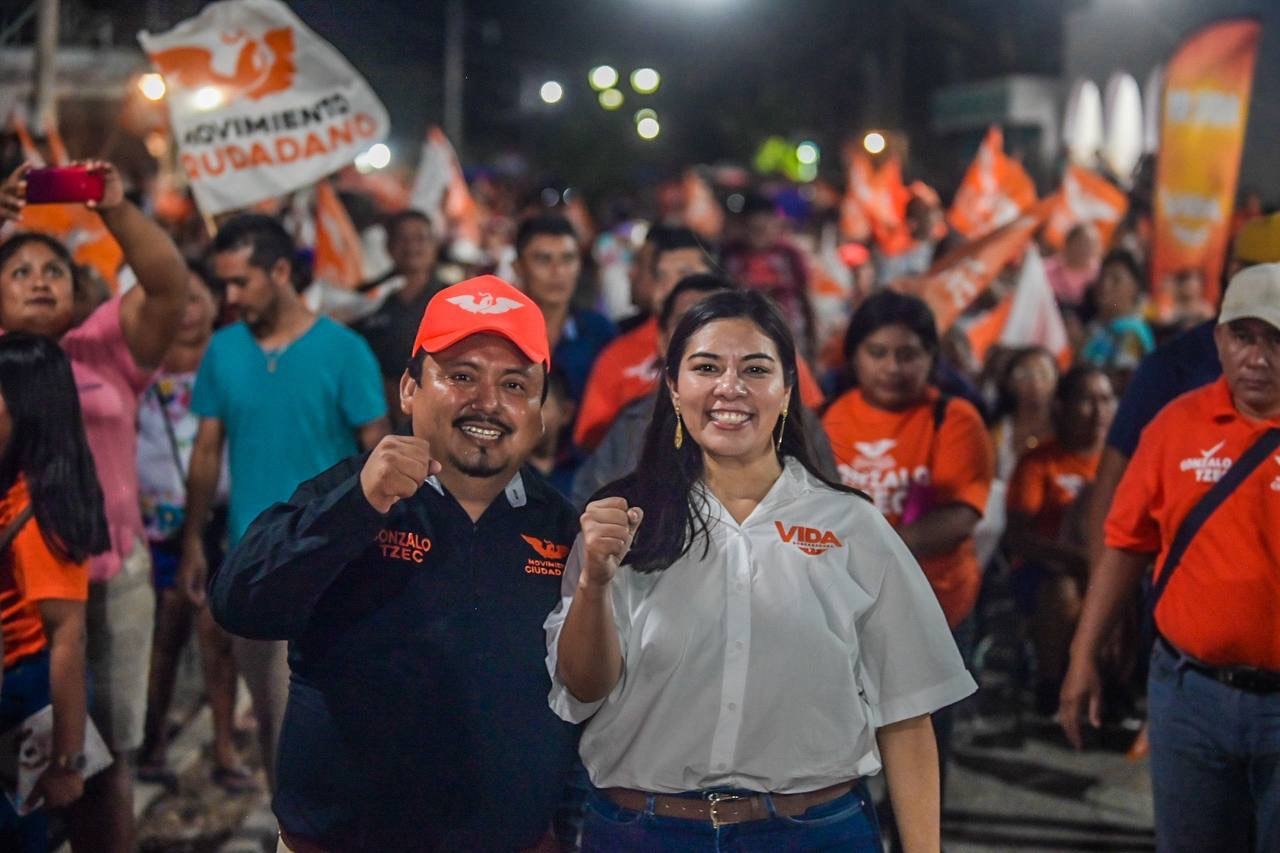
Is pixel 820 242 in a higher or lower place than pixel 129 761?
higher

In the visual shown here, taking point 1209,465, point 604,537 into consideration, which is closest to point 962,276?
point 1209,465

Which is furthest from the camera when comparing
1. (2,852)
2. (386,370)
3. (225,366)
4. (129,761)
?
(386,370)

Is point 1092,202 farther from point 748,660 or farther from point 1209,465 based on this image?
point 748,660

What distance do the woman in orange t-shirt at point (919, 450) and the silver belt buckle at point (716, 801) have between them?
7.35 ft

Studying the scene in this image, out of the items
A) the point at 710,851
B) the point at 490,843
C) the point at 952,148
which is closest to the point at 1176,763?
the point at 710,851

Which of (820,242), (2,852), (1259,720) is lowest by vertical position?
(2,852)

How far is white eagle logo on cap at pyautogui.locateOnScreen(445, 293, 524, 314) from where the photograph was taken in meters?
3.25

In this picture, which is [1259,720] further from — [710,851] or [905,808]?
[710,851]

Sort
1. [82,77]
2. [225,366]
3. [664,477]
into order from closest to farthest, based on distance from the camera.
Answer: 1. [664,477]
2. [225,366]
3. [82,77]

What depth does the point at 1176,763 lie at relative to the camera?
4.16 meters

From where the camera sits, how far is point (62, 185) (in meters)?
4.86

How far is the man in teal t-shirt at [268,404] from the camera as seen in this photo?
564cm

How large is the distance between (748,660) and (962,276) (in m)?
5.31

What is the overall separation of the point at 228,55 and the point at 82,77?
11175 mm
